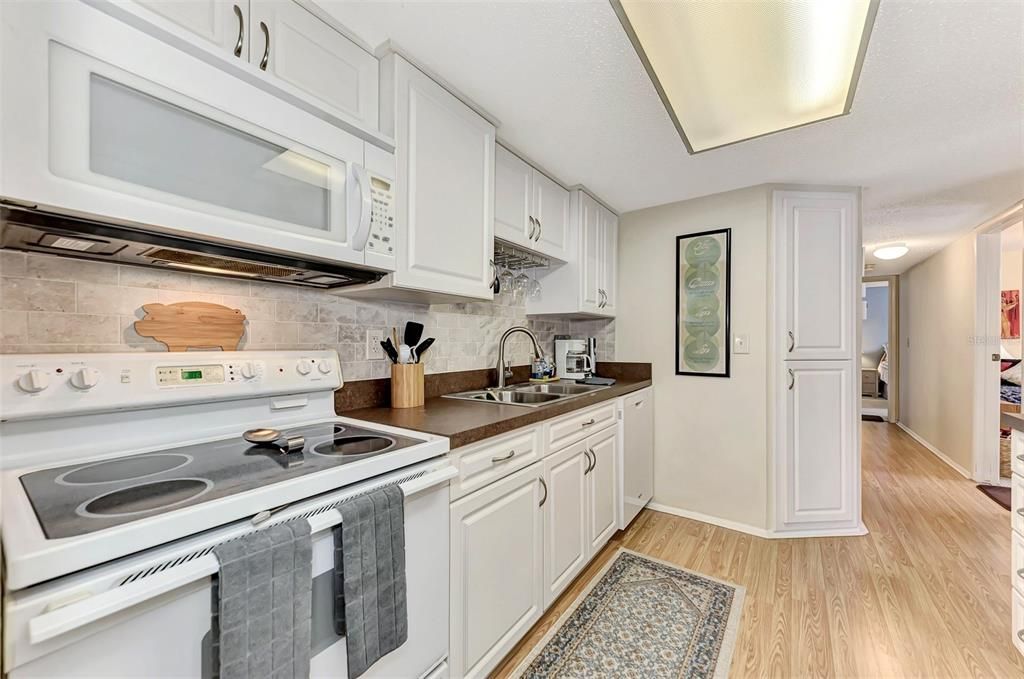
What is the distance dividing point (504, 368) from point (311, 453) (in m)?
1.47

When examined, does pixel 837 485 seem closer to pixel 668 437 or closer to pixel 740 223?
pixel 668 437

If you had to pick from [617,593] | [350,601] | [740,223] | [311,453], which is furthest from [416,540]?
[740,223]

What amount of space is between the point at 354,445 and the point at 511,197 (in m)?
1.42

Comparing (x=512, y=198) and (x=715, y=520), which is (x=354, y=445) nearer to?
(x=512, y=198)

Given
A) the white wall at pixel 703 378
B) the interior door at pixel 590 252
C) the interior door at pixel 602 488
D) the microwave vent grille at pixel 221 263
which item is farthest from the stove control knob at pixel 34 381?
the white wall at pixel 703 378

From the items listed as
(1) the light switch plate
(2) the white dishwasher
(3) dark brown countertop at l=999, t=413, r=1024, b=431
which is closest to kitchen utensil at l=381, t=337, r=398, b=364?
(2) the white dishwasher

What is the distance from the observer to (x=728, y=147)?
81.7 inches

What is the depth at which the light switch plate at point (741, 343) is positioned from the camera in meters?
2.65

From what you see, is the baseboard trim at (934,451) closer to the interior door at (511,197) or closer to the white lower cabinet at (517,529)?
the white lower cabinet at (517,529)

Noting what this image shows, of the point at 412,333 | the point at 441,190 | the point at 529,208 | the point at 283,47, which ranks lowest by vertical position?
the point at 412,333

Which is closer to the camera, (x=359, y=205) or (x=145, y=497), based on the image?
(x=145, y=497)

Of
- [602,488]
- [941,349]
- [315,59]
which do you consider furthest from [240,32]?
[941,349]

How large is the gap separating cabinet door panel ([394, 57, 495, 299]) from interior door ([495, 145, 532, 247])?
0.53 ft

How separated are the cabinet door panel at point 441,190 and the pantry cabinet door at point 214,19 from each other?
0.46 meters
